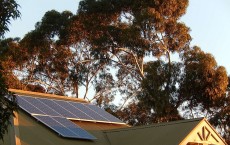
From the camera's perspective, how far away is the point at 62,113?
854 inches

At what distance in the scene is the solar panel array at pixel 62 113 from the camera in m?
19.6

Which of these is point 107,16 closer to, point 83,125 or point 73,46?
point 73,46

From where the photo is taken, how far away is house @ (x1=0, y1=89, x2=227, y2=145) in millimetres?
18266

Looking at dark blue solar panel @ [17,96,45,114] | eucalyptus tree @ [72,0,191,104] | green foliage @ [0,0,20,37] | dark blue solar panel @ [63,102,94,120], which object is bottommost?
dark blue solar panel @ [63,102,94,120]

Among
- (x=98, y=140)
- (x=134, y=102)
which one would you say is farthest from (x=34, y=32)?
(x=98, y=140)

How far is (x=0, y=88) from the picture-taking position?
1198 centimetres

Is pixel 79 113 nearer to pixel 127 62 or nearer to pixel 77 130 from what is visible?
pixel 77 130

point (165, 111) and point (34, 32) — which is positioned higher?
point (34, 32)

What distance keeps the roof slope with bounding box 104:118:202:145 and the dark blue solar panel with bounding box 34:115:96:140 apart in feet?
4.80

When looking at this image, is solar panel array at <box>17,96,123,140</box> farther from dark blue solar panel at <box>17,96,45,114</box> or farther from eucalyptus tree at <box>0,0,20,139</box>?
eucalyptus tree at <box>0,0,20,139</box>

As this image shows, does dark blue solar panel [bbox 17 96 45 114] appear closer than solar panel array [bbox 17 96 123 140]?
No

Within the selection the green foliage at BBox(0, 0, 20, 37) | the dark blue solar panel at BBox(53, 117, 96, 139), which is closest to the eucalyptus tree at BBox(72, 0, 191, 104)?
the dark blue solar panel at BBox(53, 117, 96, 139)

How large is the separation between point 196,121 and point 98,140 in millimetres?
4135

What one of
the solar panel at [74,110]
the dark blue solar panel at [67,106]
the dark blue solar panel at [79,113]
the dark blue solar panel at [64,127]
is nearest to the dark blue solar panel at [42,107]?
the dark blue solar panel at [64,127]
